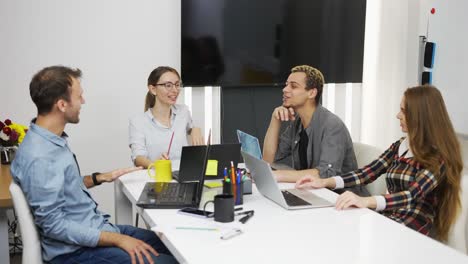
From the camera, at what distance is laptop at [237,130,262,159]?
7.29 feet

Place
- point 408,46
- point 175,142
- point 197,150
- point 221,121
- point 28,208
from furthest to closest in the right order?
point 408,46 → point 221,121 → point 175,142 → point 197,150 → point 28,208

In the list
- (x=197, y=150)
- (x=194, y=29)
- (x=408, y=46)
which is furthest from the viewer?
(x=408, y=46)

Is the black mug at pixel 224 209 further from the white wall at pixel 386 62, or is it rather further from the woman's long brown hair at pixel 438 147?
the white wall at pixel 386 62

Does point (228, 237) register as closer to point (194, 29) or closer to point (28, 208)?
point (28, 208)

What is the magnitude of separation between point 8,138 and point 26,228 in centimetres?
123

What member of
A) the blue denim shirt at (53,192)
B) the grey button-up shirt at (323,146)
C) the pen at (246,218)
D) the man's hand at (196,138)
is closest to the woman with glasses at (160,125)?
the man's hand at (196,138)

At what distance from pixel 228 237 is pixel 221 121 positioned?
2.36 m

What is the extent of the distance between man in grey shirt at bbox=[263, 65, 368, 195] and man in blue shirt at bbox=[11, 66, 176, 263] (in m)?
1.04

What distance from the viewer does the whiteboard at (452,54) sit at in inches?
132

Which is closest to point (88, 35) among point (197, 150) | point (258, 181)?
point (197, 150)

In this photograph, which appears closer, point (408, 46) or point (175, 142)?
point (175, 142)

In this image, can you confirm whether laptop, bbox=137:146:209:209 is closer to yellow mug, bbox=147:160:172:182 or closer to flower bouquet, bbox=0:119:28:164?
yellow mug, bbox=147:160:172:182

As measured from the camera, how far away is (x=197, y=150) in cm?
234

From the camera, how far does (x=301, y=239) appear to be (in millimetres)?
1620
